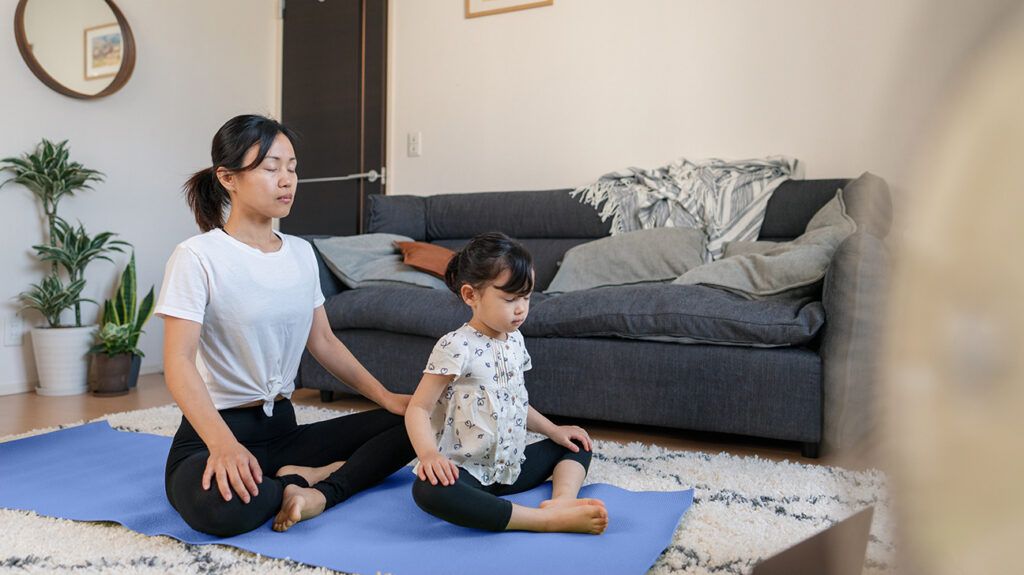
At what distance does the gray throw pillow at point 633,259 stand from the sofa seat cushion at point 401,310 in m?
0.16

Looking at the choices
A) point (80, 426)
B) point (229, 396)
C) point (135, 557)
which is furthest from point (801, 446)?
point (80, 426)

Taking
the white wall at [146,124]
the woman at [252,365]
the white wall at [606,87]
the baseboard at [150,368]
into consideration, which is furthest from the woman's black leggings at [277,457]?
the baseboard at [150,368]

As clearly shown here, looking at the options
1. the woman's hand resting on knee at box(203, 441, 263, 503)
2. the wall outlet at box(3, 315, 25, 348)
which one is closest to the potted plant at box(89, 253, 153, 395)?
the wall outlet at box(3, 315, 25, 348)

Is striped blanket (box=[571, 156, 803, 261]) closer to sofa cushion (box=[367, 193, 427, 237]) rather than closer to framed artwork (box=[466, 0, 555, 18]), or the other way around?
sofa cushion (box=[367, 193, 427, 237])

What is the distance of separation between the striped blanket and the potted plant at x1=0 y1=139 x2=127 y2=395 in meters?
2.05

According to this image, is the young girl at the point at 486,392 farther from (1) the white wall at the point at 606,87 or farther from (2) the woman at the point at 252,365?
(1) the white wall at the point at 606,87

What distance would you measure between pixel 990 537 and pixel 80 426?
243cm

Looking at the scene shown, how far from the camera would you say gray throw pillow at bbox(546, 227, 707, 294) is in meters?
2.70

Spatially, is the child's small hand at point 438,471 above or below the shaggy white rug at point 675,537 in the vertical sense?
above

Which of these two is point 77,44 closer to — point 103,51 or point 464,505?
point 103,51

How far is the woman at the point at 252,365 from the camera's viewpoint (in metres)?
1.30

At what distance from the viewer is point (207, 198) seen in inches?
63.7

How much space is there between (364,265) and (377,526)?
1743 mm

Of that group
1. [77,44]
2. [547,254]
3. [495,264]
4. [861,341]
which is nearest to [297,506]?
[495,264]
